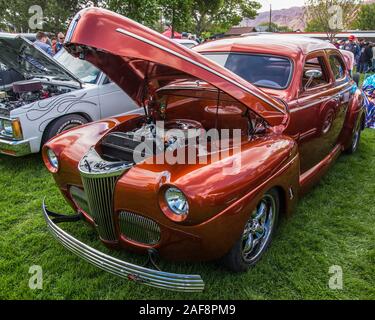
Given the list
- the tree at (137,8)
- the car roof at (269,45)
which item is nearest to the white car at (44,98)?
the car roof at (269,45)

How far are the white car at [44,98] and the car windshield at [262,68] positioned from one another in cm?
237

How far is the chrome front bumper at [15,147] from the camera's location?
4519 mm

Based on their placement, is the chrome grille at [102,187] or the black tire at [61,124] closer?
the chrome grille at [102,187]

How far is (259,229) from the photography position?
273cm

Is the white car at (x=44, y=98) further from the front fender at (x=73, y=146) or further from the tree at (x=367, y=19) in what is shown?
the tree at (x=367, y=19)

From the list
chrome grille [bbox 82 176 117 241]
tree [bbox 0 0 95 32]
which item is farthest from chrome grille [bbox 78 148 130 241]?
tree [bbox 0 0 95 32]

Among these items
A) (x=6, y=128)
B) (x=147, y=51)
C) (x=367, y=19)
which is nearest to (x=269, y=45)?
(x=147, y=51)

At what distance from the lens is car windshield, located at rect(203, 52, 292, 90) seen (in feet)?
11.2

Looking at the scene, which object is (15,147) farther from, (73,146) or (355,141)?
(355,141)

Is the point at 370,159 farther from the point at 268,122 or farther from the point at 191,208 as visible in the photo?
the point at 191,208

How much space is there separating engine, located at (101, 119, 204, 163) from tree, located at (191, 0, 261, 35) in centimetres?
3092

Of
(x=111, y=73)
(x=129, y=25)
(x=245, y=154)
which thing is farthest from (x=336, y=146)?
(x=129, y=25)

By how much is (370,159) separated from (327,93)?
6.00 ft

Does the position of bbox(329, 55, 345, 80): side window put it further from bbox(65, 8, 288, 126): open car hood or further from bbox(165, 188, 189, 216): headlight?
bbox(165, 188, 189, 216): headlight
